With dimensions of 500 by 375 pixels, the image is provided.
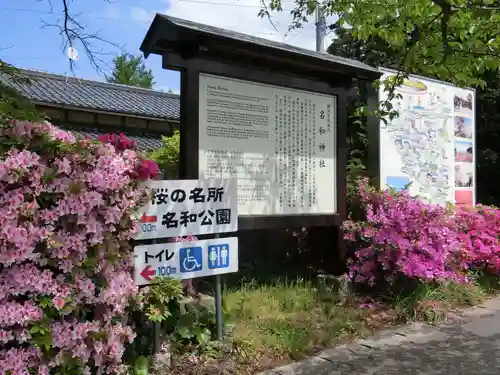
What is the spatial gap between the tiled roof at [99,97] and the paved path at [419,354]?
1088 cm

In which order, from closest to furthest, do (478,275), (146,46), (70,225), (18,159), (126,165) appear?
(18,159), (70,225), (126,165), (146,46), (478,275)

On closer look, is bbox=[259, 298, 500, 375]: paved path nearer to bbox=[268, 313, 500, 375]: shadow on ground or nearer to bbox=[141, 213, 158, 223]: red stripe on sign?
bbox=[268, 313, 500, 375]: shadow on ground

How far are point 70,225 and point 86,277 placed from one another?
0.36 metres

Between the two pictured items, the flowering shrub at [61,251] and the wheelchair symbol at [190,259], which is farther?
the wheelchair symbol at [190,259]

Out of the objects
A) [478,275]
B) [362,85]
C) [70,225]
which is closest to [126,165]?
[70,225]

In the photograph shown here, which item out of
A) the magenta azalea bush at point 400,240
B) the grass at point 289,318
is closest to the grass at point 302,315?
the grass at point 289,318

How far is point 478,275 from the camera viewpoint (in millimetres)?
7426

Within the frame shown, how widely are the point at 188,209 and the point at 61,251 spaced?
1.27m

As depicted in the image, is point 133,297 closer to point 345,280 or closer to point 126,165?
point 126,165

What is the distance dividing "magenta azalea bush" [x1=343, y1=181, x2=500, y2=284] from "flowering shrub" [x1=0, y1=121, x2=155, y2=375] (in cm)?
340

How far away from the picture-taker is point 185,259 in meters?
3.93

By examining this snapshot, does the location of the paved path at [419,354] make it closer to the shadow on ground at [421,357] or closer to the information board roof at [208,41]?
the shadow on ground at [421,357]

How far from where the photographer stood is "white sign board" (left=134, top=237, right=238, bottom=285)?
365cm

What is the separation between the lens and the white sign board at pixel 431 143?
7152 mm
